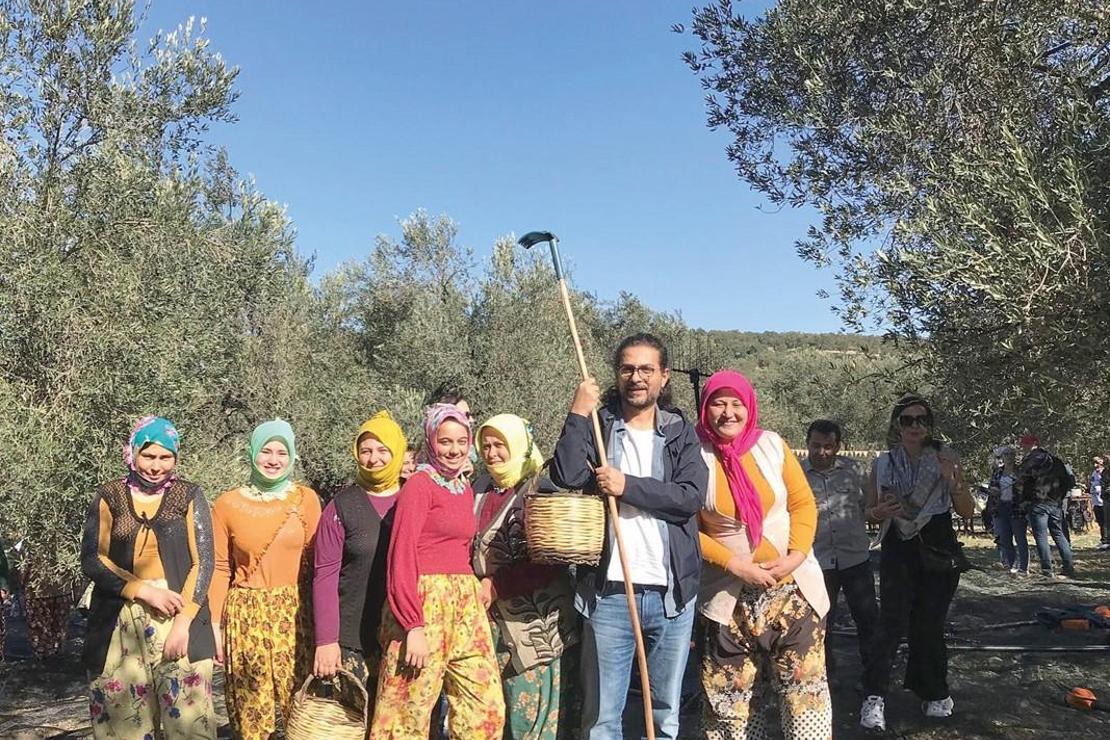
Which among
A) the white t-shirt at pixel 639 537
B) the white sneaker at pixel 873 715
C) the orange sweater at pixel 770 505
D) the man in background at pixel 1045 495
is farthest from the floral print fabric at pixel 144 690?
the man in background at pixel 1045 495

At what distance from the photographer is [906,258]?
4.46m

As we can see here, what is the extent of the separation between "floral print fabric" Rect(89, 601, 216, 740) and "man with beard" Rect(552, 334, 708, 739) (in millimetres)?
1881

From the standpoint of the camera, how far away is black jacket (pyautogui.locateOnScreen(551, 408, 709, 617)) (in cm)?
336

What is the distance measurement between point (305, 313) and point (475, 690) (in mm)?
15292

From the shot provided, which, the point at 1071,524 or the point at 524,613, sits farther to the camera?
the point at 1071,524

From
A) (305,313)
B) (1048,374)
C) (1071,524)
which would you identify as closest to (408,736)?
(1048,374)

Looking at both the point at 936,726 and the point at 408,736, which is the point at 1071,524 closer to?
the point at 936,726

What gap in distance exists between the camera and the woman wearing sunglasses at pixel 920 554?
4.96 metres

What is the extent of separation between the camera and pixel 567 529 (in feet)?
10.6

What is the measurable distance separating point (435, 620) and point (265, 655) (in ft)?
3.45

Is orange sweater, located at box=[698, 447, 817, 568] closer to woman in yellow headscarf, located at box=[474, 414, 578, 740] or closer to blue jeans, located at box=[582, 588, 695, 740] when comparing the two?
blue jeans, located at box=[582, 588, 695, 740]

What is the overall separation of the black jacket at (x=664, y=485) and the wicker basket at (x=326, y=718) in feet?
3.52

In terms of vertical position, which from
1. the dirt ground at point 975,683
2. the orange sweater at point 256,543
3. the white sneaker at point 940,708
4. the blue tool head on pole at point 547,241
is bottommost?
the dirt ground at point 975,683

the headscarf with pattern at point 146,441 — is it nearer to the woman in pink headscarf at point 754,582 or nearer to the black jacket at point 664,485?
the black jacket at point 664,485
